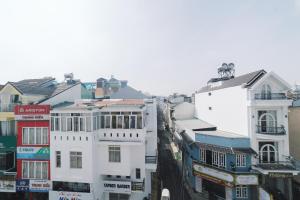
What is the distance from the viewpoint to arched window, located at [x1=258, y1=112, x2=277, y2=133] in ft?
84.0

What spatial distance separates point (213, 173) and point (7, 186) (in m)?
23.4

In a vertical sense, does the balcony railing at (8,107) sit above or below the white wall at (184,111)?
above

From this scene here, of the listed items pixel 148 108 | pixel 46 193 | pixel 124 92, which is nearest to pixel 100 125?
pixel 148 108

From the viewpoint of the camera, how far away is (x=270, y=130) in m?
25.5

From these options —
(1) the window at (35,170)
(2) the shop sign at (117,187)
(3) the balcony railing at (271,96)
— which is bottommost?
(2) the shop sign at (117,187)

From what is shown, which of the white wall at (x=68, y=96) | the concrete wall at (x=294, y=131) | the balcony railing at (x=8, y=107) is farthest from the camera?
the concrete wall at (x=294, y=131)

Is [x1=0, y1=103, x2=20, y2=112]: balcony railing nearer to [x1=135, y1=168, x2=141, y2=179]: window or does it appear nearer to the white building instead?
the white building

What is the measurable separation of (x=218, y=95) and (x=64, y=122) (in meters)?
22.6

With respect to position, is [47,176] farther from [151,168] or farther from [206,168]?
[206,168]

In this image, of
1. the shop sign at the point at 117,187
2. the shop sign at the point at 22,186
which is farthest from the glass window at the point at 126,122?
the shop sign at the point at 22,186

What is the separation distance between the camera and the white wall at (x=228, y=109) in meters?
26.8

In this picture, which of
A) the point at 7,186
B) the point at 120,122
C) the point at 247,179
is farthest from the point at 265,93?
the point at 7,186

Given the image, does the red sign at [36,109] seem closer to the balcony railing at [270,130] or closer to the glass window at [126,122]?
the glass window at [126,122]

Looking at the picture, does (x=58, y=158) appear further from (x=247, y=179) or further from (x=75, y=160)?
(x=247, y=179)
